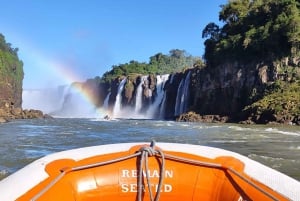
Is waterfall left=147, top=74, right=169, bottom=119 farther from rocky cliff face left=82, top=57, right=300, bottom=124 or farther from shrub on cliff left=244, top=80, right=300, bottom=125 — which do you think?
shrub on cliff left=244, top=80, right=300, bottom=125

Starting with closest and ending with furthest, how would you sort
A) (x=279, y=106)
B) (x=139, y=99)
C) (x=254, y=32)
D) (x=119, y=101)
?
(x=279, y=106) → (x=254, y=32) → (x=139, y=99) → (x=119, y=101)

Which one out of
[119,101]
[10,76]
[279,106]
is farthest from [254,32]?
[10,76]

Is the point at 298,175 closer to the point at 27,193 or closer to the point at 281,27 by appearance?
the point at 27,193

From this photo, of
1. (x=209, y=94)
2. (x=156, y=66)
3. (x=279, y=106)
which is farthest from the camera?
(x=156, y=66)

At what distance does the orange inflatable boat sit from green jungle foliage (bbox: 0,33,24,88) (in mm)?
64966

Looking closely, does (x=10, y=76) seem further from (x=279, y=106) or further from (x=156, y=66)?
(x=279, y=106)

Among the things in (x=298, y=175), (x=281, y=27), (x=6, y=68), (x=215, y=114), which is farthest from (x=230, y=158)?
(x=6, y=68)

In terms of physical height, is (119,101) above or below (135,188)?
above

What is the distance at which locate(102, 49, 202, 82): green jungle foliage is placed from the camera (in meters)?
86.4

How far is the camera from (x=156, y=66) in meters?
94.9

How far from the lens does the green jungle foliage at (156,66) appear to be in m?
86.4

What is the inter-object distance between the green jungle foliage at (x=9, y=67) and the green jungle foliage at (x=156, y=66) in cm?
1450

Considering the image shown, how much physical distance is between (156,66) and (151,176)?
91990mm

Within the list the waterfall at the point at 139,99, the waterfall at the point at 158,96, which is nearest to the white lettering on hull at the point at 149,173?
the waterfall at the point at 158,96
